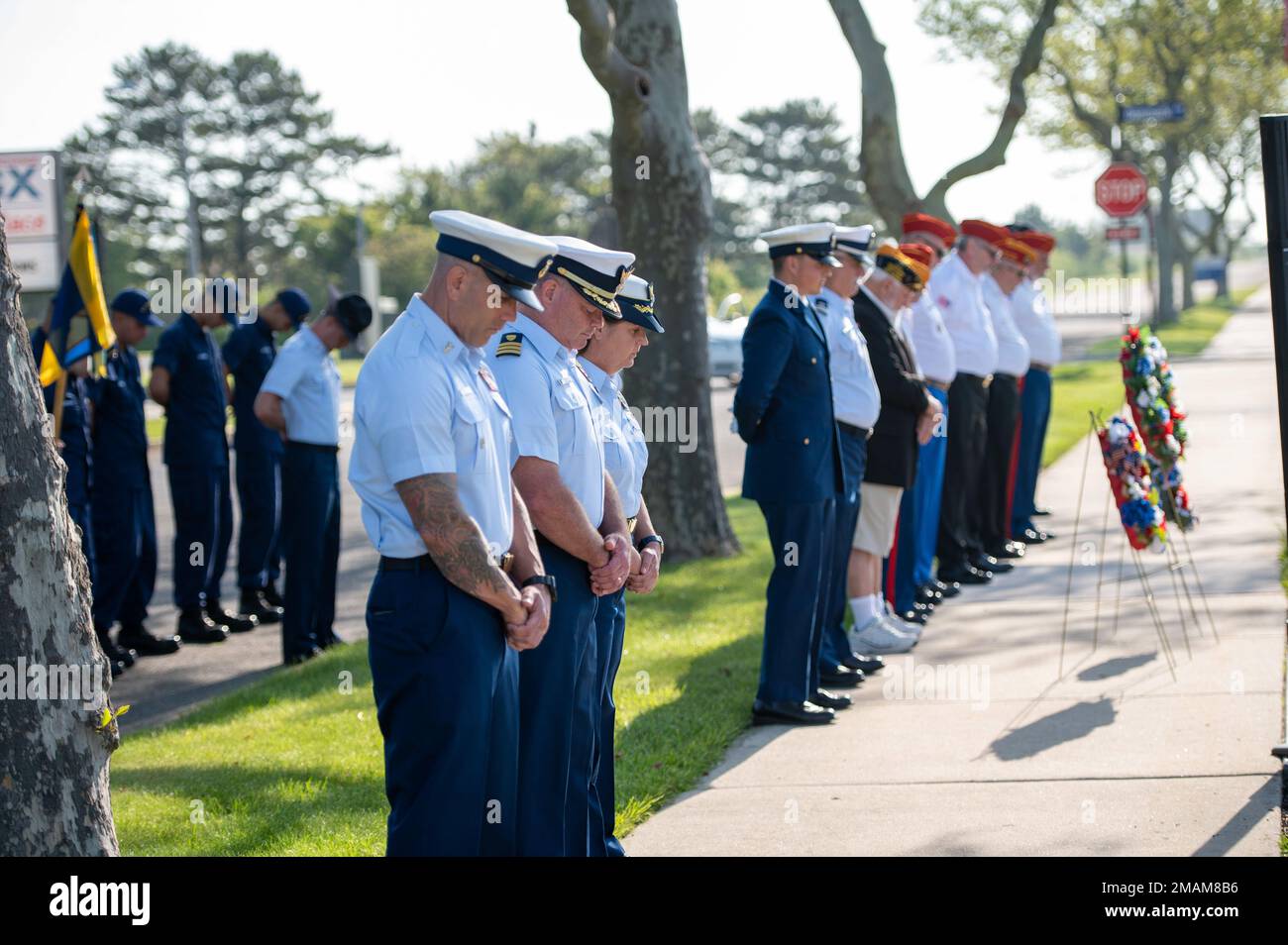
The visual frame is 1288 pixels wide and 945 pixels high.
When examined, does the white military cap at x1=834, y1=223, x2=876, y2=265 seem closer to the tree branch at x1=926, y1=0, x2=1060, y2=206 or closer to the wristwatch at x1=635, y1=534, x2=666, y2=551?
the wristwatch at x1=635, y1=534, x2=666, y2=551

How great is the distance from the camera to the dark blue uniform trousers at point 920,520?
9734 mm

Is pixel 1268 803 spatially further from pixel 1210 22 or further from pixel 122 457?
pixel 1210 22

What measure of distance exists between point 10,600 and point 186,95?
6626 centimetres

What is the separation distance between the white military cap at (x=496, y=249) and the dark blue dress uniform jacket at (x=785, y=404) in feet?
10.4

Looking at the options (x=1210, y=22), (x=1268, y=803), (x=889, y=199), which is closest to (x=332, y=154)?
(x=1210, y=22)

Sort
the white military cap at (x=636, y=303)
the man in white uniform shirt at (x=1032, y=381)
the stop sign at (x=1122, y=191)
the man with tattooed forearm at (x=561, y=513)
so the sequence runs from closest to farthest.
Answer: the man with tattooed forearm at (x=561, y=513) < the white military cap at (x=636, y=303) < the man in white uniform shirt at (x=1032, y=381) < the stop sign at (x=1122, y=191)

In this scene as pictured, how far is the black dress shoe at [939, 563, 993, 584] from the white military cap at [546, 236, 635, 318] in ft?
21.3

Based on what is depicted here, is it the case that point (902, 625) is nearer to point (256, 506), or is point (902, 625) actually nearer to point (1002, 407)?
point (1002, 407)

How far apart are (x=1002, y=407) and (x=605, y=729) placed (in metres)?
7.24

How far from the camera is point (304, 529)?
9492mm

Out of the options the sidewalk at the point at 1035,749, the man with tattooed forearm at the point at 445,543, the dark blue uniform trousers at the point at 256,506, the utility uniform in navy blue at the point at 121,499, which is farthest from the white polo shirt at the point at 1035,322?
the man with tattooed forearm at the point at 445,543

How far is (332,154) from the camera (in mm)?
69438

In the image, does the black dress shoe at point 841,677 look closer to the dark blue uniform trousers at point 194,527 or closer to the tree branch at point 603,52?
the dark blue uniform trousers at point 194,527

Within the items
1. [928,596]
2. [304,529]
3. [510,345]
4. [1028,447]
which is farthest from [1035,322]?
[510,345]
